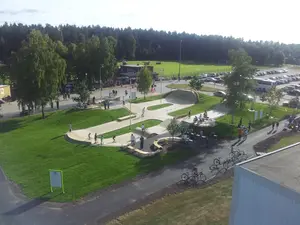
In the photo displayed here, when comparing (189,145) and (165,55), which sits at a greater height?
(165,55)

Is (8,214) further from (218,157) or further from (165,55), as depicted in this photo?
(165,55)

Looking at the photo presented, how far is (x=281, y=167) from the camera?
1131 cm

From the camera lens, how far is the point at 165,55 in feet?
385

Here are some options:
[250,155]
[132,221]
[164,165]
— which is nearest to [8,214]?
[132,221]

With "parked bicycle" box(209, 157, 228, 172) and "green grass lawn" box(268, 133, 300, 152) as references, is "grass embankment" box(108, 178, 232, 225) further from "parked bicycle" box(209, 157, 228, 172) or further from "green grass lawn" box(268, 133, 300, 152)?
"green grass lawn" box(268, 133, 300, 152)

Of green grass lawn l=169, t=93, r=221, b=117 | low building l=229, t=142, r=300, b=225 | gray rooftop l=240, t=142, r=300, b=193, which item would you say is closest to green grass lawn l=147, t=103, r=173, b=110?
green grass lawn l=169, t=93, r=221, b=117

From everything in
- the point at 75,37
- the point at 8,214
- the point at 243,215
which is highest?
the point at 75,37

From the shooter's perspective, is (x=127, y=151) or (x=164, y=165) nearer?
(x=164, y=165)

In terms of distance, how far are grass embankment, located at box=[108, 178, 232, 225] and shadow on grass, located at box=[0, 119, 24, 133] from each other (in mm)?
20376

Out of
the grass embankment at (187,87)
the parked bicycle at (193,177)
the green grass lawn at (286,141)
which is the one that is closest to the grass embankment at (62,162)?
the parked bicycle at (193,177)

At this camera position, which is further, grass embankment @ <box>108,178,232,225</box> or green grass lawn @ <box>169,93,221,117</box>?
green grass lawn @ <box>169,93,221,117</box>

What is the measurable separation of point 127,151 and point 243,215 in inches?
598

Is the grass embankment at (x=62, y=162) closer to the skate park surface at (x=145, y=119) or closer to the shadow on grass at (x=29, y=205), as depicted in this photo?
the shadow on grass at (x=29, y=205)

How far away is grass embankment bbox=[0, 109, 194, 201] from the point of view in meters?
19.6
